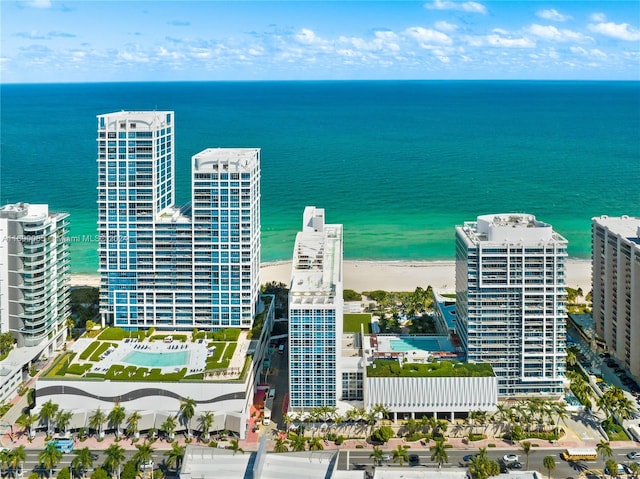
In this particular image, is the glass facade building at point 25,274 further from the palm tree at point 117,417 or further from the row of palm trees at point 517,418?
the row of palm trees at point 517,418

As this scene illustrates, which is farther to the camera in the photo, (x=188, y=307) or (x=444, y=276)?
(x=444, y=276)

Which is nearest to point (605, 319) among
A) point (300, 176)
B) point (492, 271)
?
point (492, 271)

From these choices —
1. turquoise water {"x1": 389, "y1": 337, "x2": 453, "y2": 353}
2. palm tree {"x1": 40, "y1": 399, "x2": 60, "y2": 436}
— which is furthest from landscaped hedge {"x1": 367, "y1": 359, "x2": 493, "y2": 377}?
palm tree {"x1": 40, "y1": 399, "x2": 60, "y2": 436}

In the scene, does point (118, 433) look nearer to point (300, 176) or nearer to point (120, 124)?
point (120, 124)

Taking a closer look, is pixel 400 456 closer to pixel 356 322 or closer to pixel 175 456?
pixel 175 456

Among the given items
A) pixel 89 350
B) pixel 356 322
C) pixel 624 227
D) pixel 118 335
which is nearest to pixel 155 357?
pixel 89 350
